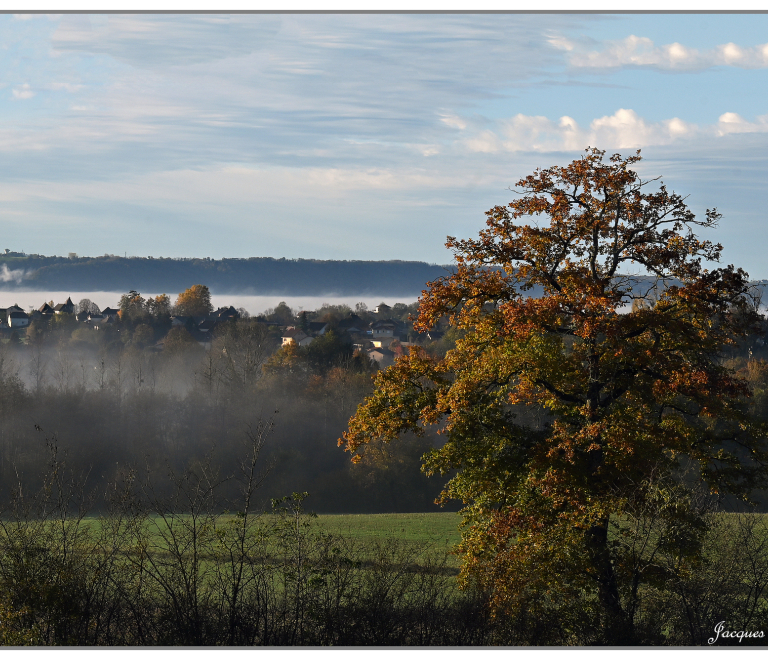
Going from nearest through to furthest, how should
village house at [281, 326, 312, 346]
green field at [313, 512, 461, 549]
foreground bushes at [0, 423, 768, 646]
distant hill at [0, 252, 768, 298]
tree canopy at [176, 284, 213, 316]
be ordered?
foreground bushes at [0, 423, 768, 646] → green field at [313, 512, 461, 549] → distant hill at [0, 252, 768, 298] → village house at [281, 326, 312, 346] → tree canopy at [176, 284, 213, 316]

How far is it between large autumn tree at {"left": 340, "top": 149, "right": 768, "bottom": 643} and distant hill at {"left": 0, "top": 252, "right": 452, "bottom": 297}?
63.8m

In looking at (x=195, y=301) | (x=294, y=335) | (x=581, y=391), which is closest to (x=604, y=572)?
(x=581, y=391)

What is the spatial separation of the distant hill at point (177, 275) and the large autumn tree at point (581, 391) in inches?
2512

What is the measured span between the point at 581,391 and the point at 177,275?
92.1 metres

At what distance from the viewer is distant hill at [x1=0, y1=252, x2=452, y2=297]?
89500mm

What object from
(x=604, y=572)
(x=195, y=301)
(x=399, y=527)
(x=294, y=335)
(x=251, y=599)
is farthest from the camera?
(x=195, y=301)

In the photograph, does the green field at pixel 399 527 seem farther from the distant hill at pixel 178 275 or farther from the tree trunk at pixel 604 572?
the distant hill at pixel 178 275

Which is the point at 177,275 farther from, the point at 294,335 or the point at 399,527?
the point at 399,527

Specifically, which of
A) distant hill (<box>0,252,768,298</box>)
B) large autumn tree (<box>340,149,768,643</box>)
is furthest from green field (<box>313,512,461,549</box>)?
distant hill (<box>0,252,768,298</box>)

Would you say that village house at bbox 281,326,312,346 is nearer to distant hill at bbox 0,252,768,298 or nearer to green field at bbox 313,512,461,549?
distant hill at bbox 0,252,768,298

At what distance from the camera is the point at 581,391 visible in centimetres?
1606

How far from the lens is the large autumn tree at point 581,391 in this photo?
14.2 metres

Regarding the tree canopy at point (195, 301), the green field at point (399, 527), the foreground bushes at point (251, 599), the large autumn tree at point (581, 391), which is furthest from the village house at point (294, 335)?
the foreground bushes at point (251, 599)

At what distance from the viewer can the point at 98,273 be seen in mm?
96312
